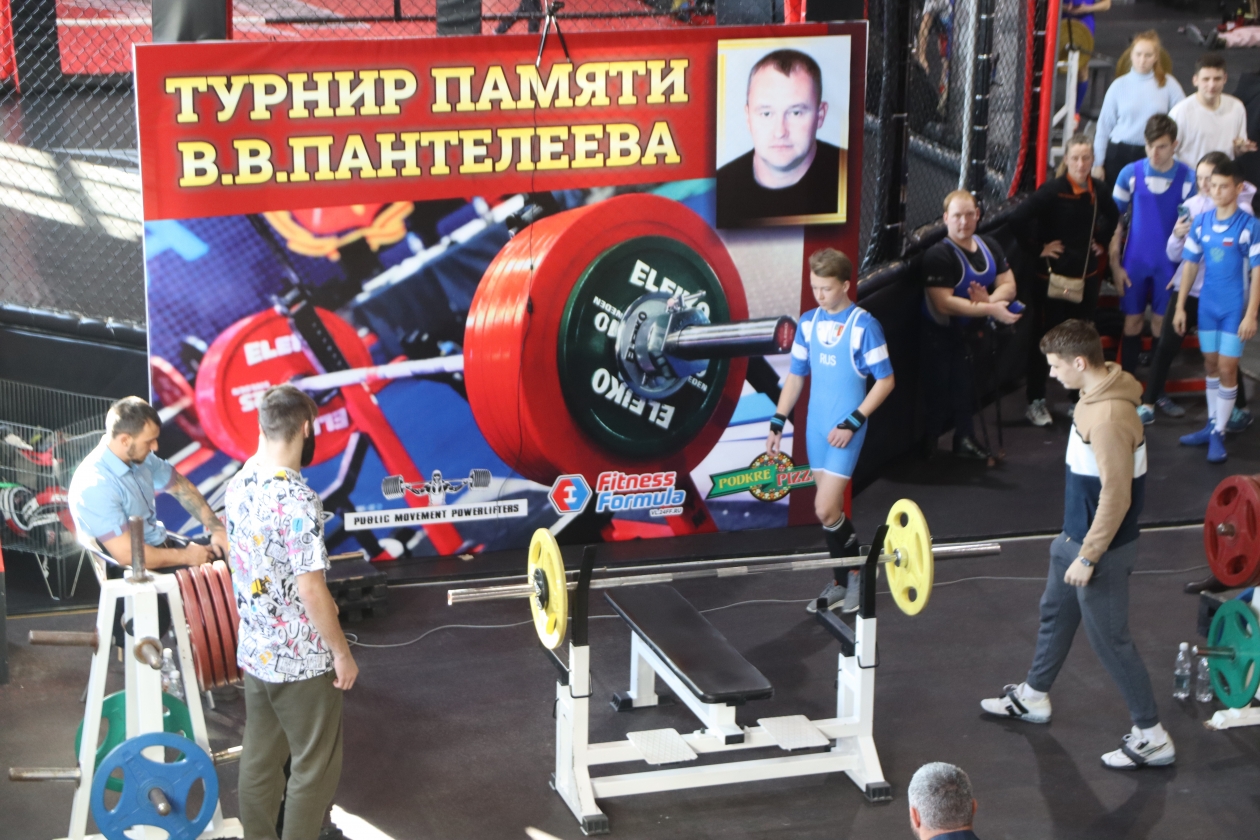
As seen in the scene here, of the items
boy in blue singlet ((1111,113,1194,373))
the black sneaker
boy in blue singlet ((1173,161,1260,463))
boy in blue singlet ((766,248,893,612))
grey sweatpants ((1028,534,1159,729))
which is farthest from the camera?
boy in blue singlet ((1111,113,1194,373))

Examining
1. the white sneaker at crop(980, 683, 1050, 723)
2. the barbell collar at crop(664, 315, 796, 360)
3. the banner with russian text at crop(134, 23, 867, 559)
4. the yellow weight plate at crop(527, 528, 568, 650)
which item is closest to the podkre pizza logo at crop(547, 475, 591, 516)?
the banner with russian text at crop(134, 23, 867, 559)

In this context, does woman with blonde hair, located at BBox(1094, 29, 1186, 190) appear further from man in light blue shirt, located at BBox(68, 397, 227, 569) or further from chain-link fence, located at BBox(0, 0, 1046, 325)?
man in light blue shirt, located at BBox(68, 397, 227, 569)

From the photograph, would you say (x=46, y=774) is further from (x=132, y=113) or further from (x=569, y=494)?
(x=132, y=113)

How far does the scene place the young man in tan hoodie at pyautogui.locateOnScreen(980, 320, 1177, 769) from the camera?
4.73m

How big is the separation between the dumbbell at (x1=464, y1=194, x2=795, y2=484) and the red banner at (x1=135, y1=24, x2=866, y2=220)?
285 mm

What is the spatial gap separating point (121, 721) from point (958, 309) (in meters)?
4.90

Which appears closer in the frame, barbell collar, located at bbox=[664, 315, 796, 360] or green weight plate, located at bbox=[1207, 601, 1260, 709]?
green weight plate, located at bbox=[1207, 601, 1260, 709]

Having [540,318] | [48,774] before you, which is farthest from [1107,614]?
[48,774]

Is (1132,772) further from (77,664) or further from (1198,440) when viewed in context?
(77,664)

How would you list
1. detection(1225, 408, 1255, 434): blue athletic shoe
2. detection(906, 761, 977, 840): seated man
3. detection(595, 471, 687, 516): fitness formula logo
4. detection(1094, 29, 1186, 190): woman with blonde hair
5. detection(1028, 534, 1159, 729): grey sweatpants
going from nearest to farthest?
detection(906, 761, 977, 840): seated man
detection(1028, 534, 1159, 729): grey sweatpants
detection(595, 471, 687, 516): fitness formula logo
detection(1225, 408, 1255, 434): blue athletic shoe
detection(1094, 29, 1186, 190): woman with blonde hair

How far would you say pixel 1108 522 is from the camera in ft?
15.5

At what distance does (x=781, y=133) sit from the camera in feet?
21.7

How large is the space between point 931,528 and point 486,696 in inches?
107

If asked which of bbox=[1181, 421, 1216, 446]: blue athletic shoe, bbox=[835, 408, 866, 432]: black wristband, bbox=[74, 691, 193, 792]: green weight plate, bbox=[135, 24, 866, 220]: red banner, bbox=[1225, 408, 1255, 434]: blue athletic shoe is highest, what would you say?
bbox=[135, 24, 866, 220]: red banner
